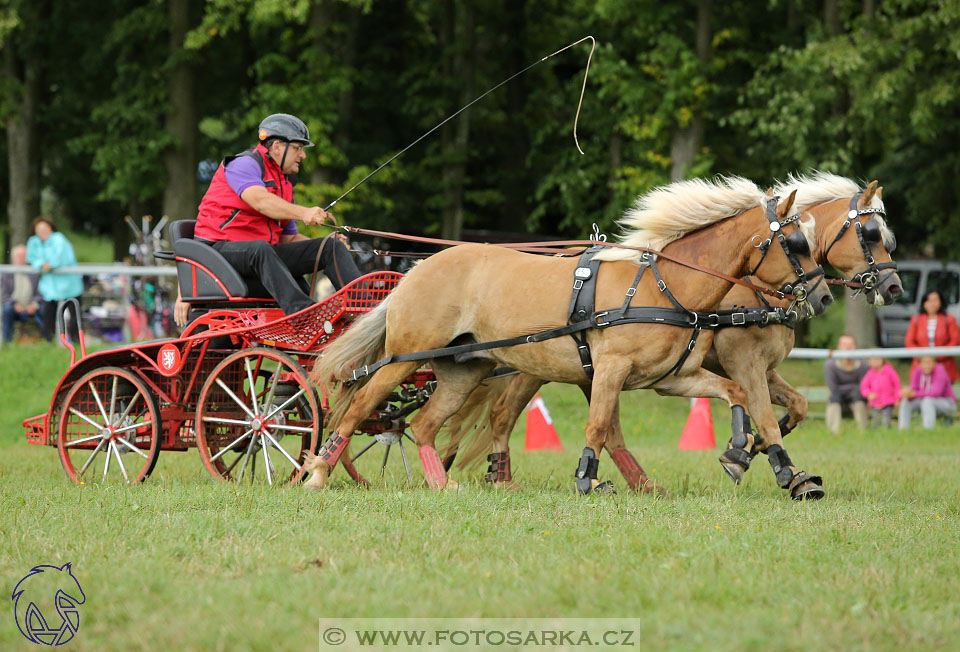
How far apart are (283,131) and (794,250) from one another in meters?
3.55

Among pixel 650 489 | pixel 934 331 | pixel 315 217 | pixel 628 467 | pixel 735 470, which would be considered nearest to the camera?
pixel 735 470

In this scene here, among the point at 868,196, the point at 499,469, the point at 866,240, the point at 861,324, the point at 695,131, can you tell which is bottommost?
the point at 499,469

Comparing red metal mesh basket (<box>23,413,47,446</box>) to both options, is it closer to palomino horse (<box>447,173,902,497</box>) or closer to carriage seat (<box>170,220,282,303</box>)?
carriage seat (<box>170,220,282,303</box>)

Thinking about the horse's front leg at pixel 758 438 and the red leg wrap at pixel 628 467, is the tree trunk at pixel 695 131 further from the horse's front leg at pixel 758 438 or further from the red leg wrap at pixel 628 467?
the horse's front leg at pixel 758 438

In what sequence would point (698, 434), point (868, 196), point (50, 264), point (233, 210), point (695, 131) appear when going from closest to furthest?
point (868, 196) < point (233, 210) < point (698, 434) < point (50, 264) < point (695, 131)

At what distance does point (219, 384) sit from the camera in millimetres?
8336

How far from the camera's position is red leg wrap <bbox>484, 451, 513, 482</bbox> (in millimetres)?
8486

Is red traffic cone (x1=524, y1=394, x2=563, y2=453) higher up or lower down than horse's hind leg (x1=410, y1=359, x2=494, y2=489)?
lower down

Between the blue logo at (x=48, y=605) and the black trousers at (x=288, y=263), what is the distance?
3187mm

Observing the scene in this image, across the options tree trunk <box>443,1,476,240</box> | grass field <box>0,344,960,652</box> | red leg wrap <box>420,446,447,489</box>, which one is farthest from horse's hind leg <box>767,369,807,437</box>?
tree trunk <box>443,1,476,240</box>

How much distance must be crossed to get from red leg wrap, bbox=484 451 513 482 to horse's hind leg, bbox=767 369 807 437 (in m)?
1.88

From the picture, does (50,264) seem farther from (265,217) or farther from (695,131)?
(695,131)

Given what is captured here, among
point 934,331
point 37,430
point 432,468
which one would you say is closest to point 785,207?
point 432,468

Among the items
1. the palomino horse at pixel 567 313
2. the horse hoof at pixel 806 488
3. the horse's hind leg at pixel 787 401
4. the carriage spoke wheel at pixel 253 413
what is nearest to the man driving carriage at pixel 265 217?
the carriage spoke wheel at pixel 253 413
